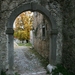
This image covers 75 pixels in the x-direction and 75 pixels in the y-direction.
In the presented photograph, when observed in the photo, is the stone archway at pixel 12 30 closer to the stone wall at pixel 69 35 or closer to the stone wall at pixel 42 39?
the stone wall at pixel 69 35

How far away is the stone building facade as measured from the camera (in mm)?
6578

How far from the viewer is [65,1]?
713 cm

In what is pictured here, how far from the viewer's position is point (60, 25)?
7.57 m

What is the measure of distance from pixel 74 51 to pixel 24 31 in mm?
19134

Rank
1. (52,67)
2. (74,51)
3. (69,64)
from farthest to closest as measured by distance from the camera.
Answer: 1. (52,67)
2. (69,64)
3. (74,51)

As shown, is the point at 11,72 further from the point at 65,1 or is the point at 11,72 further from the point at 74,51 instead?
the point at 65,1

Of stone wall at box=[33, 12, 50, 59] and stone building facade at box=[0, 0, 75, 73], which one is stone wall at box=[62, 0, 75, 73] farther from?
stone wall at box=[33, 12, 50, 59]

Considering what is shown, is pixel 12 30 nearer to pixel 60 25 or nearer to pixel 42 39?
pixel 60 25

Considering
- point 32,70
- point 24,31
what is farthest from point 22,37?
point 32,70

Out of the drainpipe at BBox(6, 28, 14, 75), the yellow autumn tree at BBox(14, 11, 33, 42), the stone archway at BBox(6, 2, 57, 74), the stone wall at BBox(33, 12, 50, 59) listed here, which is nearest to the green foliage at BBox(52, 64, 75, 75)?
the stone archway at BBox(6, 2, 57, 74)

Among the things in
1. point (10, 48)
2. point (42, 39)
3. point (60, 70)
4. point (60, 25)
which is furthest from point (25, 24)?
point (60, 70)

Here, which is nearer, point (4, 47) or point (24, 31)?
Result: point (4, 47)

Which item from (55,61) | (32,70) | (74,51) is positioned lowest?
(32,70)

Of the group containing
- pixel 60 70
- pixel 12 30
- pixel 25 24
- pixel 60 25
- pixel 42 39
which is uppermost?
pixel 25 24
